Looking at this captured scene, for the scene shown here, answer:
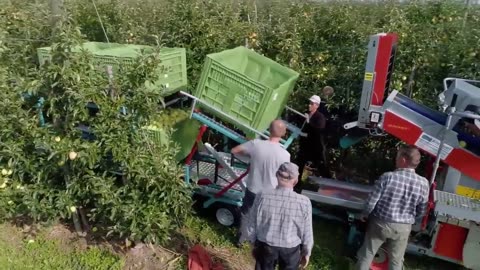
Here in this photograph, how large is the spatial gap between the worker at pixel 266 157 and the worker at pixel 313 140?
1.62 meters

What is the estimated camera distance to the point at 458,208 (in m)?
4.39

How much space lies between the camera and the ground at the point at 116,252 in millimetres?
4781

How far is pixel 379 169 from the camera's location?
679 cm

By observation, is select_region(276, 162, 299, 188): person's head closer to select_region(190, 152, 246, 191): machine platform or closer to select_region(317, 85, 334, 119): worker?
select_region(190, 152, 246, 191): machine platform

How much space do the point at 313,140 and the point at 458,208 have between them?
2279 millimetres

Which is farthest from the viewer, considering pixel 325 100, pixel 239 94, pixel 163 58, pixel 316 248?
pixel 325 100

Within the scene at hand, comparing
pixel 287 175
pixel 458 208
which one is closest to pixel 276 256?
pixel 287 175

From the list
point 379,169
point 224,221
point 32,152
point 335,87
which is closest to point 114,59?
point 32,152

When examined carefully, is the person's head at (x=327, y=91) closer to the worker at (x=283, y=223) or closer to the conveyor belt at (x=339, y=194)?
the conveyor belt at (x=339, y=194)

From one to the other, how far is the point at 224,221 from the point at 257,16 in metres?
4.21

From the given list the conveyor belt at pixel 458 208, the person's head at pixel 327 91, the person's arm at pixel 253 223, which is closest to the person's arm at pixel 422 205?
the conveyor belt at pixel 458 208

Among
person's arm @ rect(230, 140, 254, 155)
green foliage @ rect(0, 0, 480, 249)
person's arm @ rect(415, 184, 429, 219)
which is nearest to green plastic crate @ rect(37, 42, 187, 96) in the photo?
green foliage @ rect(0, 0, 480, 249)

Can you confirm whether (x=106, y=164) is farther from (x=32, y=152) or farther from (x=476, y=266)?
(x=476, y=266)

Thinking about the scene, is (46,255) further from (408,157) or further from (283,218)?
(408,157)
